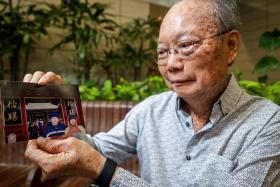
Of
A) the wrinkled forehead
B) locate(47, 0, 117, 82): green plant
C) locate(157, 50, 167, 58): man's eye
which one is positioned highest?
locate(47, 0, 117, 82): green plant

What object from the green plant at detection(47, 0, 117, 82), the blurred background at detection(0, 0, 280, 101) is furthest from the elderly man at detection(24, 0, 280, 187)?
the green plant at detection(47, 0, 117, 82)

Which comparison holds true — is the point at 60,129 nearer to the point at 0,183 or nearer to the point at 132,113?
the point at 132,113

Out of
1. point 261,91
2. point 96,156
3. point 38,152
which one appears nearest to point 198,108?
point 96,156

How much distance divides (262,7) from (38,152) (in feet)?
20.3

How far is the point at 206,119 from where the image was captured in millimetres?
1099

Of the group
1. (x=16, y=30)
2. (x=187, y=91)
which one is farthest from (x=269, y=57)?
(x=16, y=30)

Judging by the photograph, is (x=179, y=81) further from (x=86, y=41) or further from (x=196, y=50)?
(x=86, y=41)

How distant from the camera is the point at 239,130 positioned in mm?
1003

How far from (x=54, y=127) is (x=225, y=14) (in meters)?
0.60

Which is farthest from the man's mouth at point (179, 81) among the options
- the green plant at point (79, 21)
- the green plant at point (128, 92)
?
the green plant at point (79, 21)

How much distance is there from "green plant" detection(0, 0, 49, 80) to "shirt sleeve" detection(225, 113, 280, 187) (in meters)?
2.67

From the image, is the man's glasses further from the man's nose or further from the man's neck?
the man's neck

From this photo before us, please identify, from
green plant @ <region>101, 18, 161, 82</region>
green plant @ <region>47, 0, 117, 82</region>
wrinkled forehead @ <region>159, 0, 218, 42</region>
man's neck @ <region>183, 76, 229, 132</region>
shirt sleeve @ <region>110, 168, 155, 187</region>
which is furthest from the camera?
green plant @ <region>101, 18, 161, 82</region>

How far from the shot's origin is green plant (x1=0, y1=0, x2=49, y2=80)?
3188 mm
